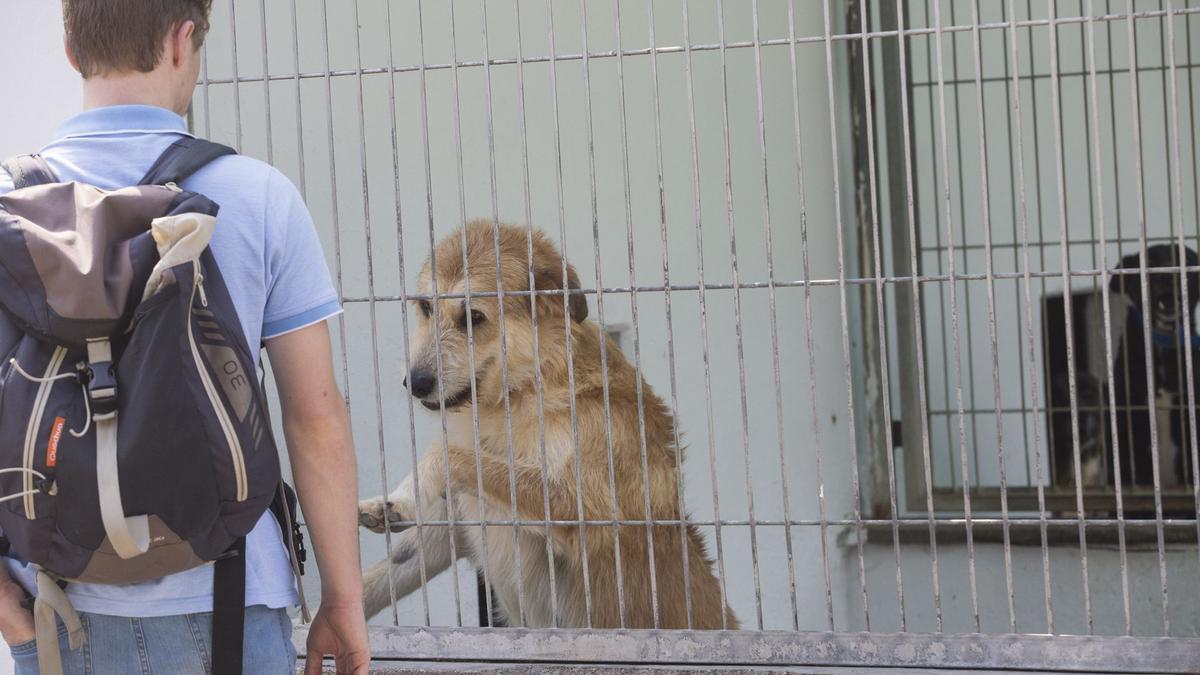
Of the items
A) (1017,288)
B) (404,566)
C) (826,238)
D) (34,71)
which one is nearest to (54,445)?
(34,71)

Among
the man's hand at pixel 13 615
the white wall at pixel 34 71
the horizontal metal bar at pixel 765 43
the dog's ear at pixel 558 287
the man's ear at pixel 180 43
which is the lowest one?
the man's hand at pixel 13 615

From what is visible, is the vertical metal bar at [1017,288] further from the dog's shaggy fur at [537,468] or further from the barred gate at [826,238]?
the dog's shaggy fur at [537,468]

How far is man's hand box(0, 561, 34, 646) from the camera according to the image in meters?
1.69

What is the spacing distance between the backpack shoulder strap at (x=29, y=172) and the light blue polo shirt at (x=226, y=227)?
17mm

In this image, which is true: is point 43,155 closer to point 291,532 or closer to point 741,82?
point 291,532

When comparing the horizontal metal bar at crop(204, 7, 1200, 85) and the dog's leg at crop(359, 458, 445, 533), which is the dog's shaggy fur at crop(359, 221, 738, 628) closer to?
the dog's leg at crop(359, 458, 445, 533)

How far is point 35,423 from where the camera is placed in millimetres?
1555

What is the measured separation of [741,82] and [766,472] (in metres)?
1.71

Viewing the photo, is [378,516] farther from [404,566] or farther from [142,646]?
[142,646]

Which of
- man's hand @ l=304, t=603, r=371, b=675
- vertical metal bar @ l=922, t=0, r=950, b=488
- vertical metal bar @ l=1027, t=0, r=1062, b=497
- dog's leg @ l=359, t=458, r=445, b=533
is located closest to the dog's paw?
dog's leg @ l=359, t=458, r=445, b=533

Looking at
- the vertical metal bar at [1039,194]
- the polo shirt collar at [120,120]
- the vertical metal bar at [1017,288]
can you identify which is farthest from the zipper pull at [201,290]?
the vertical metal bar at [1017,288]

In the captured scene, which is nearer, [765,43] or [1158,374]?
[765,43]

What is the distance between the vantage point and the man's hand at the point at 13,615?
5.55ft

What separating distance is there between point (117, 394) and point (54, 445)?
9cm
